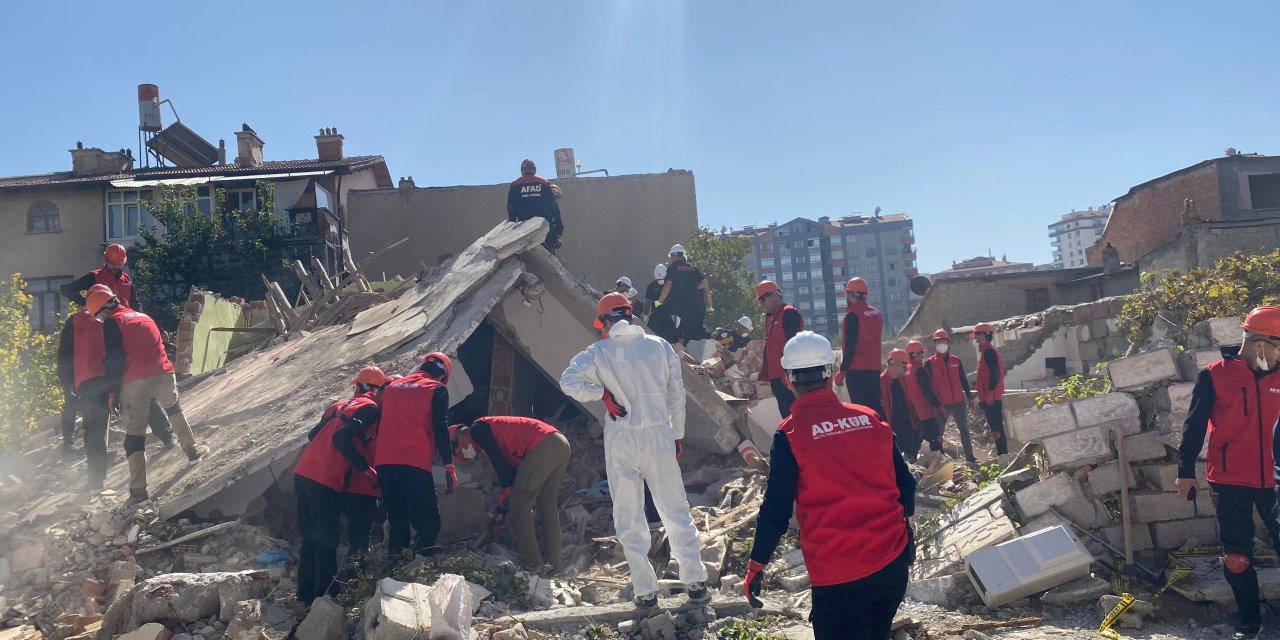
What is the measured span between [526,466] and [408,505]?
88 centimetres

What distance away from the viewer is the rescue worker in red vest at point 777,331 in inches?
298

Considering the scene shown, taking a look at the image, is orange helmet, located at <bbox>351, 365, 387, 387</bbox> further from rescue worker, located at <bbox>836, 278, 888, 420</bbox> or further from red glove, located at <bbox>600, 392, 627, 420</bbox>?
rescue worker, located at <bbox>836, 278, 888, 420</bbox>

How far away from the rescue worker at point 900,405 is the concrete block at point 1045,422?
341 cm

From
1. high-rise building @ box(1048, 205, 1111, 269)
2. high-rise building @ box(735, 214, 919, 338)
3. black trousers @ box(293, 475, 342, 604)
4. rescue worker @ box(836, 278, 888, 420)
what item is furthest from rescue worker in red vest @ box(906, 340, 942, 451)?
high-rise building @ box(1048, 205, 1111, 269)

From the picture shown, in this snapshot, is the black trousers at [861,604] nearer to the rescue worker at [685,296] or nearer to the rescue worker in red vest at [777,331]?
the rescue worker in red vest at [777,331]

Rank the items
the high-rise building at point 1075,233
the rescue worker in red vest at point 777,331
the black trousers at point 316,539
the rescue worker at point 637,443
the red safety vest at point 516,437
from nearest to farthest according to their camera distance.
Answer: the rescue worker at point 637,443 → the black trousers at point 316,539 → the red safety vest at point 516,437 → the rescue worker in red vest at point 777,331 → the high-rise building at point 1075,233

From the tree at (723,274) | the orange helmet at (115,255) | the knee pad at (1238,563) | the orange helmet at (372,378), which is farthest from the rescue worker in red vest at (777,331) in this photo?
the tree at (723,274)

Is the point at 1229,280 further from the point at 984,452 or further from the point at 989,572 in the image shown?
the point at 984,452

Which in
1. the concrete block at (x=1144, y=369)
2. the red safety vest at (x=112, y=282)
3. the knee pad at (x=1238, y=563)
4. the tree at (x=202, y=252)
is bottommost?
the knee pad at (x=1238, y=563)

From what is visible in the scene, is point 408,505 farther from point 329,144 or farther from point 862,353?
point 329,144

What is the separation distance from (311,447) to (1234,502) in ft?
17.5

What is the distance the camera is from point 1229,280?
731cm

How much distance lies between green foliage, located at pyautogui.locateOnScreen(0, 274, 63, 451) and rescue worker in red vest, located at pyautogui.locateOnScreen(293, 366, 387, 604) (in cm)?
563

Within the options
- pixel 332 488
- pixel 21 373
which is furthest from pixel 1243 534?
pixel 21 373
